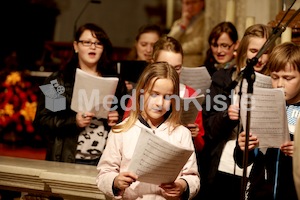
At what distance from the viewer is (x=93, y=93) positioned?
10.9ft

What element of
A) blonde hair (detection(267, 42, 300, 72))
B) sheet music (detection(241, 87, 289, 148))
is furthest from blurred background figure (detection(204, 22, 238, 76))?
sheet music (detection(241, 87, 289, 148))

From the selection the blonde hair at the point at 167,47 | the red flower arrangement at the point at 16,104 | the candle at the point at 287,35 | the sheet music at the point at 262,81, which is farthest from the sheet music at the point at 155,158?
the red flower arrangement at the point at 16,104

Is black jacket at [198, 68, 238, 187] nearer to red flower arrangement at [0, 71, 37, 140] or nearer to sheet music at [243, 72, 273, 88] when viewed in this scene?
sheet music at [243, 72, 273, 88]

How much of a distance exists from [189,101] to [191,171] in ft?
1.45

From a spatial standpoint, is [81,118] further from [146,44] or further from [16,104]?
[16,104]

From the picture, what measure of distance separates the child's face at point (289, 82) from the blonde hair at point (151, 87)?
22.0 inches

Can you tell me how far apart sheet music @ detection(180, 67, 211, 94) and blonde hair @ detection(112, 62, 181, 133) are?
68 centimetres

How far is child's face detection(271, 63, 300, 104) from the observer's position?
295cm

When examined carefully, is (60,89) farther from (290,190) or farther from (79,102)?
(290,190)

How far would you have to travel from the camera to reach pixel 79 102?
339cm

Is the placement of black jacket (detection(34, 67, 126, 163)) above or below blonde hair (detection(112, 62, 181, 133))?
below

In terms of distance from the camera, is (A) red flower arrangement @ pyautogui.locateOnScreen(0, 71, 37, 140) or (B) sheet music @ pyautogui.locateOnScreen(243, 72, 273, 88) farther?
(A) red flower arrangement @ pyautogui.locateOnScreen(0, 71, 37, 140)

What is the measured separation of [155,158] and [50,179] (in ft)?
3.03

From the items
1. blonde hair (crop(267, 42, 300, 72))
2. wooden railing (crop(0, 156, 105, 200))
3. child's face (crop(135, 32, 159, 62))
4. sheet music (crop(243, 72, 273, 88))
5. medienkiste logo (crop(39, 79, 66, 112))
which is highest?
child's face (crop(135, 32, 159, 62))
